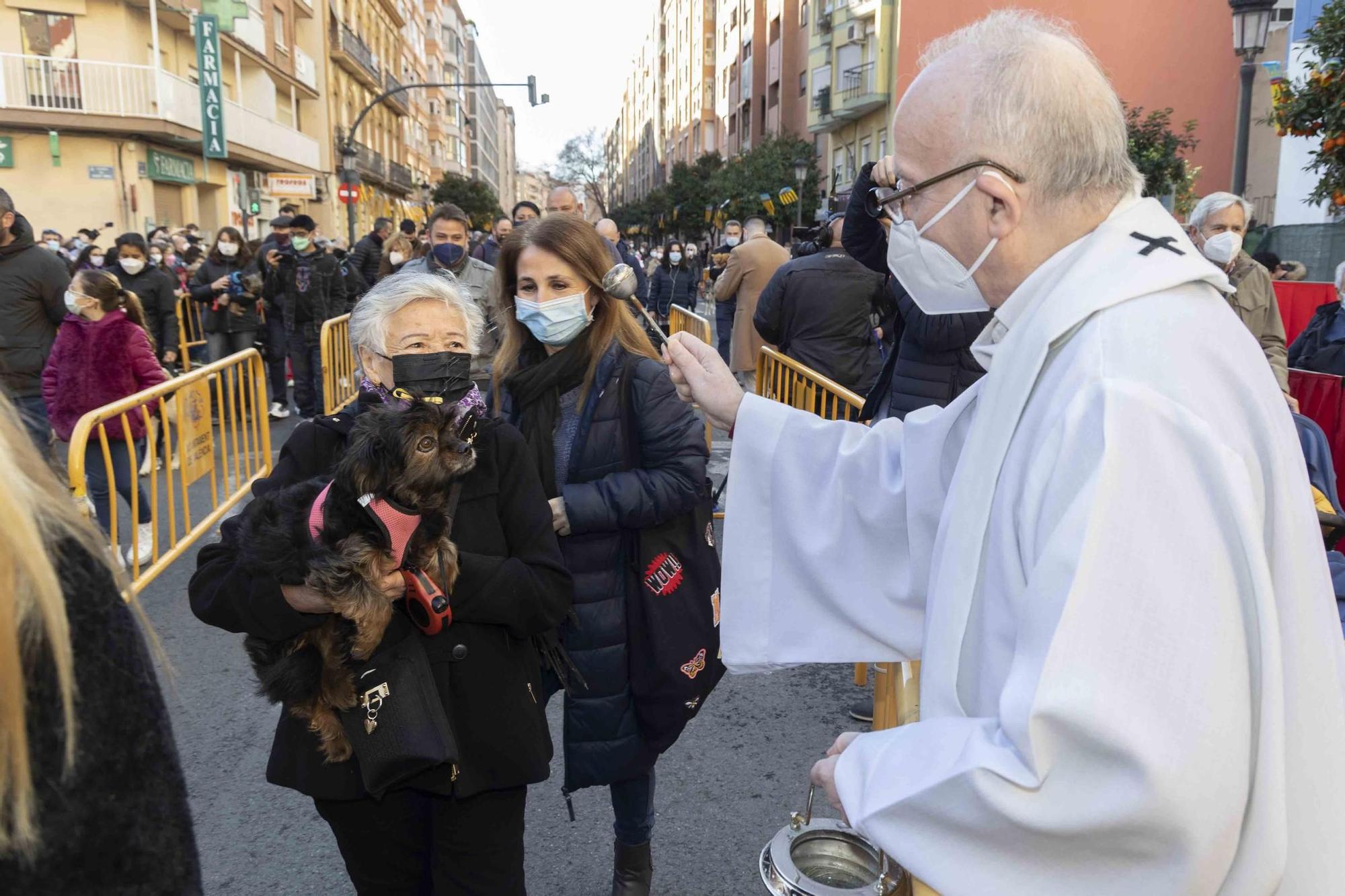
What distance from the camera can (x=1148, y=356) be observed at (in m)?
1.24

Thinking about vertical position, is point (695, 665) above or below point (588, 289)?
below

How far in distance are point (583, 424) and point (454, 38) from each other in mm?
100605

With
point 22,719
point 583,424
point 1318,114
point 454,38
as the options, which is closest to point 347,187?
point 1318,114

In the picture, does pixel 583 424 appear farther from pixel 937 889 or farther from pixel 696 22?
pixel 696 22

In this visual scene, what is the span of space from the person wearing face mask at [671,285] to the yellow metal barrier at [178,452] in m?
8.86

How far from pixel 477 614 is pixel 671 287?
13.7 metres

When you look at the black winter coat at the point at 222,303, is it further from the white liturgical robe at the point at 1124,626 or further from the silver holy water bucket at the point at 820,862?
the white liturgical robe at the point at 1124,626

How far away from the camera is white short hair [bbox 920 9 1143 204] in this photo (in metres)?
1.48

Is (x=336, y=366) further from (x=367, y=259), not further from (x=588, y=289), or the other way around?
(x=588, y=289)

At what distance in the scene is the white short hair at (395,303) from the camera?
2498 millimetres


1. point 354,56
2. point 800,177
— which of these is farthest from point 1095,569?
point 354,56

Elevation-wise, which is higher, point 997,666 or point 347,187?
point 347,187

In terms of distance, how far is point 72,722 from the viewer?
2.81 ft

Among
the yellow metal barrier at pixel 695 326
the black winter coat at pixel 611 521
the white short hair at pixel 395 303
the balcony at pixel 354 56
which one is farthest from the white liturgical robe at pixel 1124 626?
the balcony at pixel 354 56
